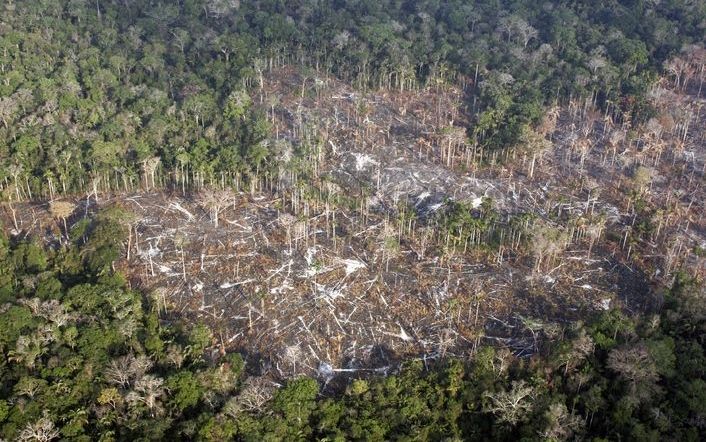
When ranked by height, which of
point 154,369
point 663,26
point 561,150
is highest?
point 663,26

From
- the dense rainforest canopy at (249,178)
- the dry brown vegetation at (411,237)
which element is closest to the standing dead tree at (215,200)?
the dry brown vegetation at (411,237)

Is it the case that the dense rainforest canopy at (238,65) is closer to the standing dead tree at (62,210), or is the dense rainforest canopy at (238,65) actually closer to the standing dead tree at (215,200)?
the standing dead tree at (215,200)

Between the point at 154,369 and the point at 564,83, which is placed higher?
the point at 564,83

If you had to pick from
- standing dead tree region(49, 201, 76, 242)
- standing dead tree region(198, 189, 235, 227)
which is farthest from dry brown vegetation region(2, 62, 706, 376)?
standing dead tree region(49, 201, 76, 242)

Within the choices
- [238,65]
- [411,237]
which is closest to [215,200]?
[411,237]

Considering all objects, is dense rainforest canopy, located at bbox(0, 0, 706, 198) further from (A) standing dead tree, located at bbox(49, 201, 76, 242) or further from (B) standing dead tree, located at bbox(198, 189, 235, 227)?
(A) standing dead tree, located at bbox(49, 201, 76, 242)

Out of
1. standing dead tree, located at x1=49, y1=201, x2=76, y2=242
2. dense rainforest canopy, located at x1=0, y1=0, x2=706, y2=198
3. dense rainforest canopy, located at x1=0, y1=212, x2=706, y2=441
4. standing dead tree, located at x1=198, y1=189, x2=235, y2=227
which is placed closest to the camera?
dense rainforest canopy, located at x1=0, y1=212, x2=706, y2=441

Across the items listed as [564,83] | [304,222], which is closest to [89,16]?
[304,222]

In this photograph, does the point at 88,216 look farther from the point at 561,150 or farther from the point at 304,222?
the point at 561,150

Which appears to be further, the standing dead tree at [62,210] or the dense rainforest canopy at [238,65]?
the dense rainforest canopy at [238,65]
